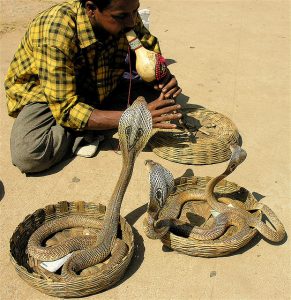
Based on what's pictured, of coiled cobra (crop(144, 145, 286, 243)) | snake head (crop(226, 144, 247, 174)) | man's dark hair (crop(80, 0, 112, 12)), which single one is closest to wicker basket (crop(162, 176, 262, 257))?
coiled cobra (crop(144, 145, 286, 243))

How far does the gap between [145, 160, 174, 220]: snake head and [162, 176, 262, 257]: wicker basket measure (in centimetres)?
26

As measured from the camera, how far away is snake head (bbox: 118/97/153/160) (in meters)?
2.38

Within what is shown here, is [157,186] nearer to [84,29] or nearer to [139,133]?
[139,133]

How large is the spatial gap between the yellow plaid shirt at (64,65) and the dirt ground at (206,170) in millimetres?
444

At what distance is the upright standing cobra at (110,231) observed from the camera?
7.83 feet

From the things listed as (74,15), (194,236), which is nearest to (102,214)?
(194,236)

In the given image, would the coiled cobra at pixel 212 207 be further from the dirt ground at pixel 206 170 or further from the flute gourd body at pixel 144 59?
the flute gourd body at pixel 144 59

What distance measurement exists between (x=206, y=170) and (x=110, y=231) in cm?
102

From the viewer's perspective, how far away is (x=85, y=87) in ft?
11.0

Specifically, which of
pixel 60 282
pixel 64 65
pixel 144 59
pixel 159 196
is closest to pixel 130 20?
pixel 144 59

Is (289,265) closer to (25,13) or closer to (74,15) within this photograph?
(74,15)

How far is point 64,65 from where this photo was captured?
9.59 feet

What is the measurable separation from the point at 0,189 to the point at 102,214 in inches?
30.3

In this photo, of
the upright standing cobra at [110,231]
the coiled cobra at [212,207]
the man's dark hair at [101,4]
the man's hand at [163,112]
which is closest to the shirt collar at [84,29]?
the man's dark hair at [101,4]
